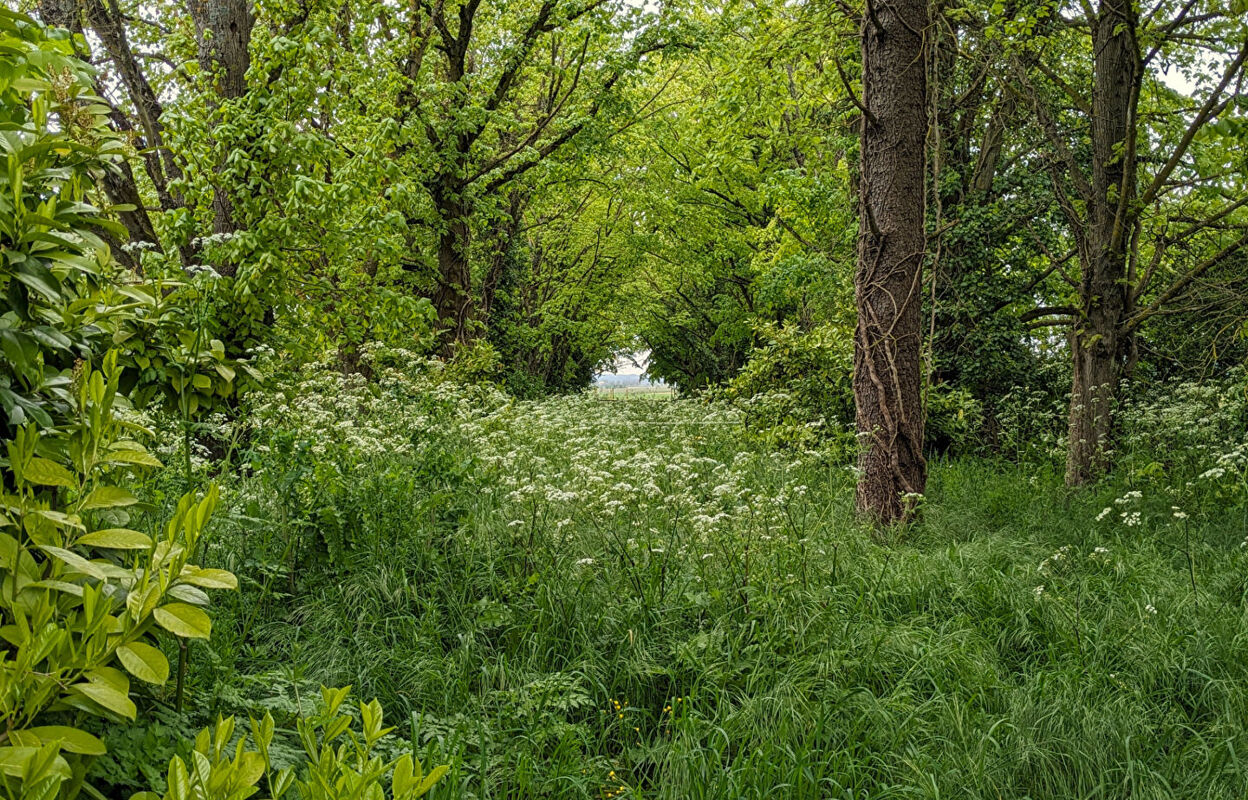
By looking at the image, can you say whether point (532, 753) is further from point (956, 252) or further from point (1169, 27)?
point (956, 252)

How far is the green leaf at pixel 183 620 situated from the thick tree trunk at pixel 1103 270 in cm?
842

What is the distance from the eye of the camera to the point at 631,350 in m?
30.0

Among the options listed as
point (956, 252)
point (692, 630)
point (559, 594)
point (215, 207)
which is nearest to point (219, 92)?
point (215, 207)

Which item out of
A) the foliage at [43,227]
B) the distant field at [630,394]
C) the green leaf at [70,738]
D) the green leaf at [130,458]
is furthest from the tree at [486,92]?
the green leaf at [70,738]

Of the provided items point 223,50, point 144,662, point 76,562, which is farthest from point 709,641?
point 223,50

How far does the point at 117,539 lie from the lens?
155 centimetres

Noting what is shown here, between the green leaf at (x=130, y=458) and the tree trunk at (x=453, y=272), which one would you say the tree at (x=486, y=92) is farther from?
the green leaf at (x=130, y=458)

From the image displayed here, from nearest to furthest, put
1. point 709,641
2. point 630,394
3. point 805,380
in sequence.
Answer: point 709,641 → point 805,380 → point 630,394

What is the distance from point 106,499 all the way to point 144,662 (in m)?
0.38

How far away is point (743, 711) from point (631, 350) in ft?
89.1

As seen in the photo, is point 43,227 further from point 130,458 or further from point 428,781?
point 428,781

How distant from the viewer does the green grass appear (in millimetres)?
2857

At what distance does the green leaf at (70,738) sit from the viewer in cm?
129

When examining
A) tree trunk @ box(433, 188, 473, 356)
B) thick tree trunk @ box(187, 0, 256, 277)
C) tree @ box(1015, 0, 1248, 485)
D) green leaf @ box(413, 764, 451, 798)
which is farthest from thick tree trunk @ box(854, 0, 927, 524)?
tree trunk @ box(433, 188, 473, 356)
